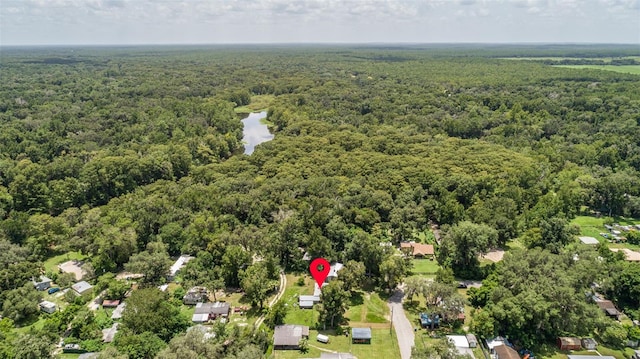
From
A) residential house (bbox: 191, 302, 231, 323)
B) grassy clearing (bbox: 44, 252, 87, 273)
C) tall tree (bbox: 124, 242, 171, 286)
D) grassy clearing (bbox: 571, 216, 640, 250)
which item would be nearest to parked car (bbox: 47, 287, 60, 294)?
grassy clearing (bbox: 44, 252, 87, 273)

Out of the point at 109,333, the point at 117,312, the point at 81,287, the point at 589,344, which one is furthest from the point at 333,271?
the point at 81,287

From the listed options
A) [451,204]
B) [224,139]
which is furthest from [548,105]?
[224,139]

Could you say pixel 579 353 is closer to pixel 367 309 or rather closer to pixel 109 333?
pixel 367 309

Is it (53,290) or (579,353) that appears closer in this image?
(579,353)

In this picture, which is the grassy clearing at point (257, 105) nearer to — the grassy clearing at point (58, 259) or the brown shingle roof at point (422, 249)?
the grassy clearing at point (58, 259)

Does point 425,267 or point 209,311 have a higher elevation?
point 209,311

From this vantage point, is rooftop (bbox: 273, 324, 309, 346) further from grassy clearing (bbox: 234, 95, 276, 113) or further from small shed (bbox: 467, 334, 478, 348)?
grassy clearing (bbox: 234, 95, 276, 113)

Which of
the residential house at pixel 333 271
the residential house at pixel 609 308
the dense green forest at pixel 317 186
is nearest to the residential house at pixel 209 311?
the dense green forest at pixel 317 186
